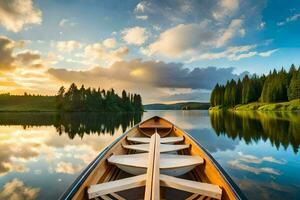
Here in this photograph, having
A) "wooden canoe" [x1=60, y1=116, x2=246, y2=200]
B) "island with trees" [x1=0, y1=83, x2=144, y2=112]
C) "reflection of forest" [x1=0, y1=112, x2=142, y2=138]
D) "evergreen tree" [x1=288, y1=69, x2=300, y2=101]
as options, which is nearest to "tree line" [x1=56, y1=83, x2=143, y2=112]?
"island with trees" [x1=0, y1=83, x2=144, y2=112]

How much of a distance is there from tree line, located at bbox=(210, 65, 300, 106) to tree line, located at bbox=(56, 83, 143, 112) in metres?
50.0

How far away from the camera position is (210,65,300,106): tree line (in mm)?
74644

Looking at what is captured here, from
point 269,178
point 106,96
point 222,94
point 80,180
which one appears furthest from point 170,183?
point 222,94

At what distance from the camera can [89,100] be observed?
9950 cm

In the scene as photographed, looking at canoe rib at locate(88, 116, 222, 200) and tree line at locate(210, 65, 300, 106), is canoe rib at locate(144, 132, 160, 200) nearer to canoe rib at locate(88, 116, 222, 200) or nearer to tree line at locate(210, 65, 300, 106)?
canoe rib at locate(88, 116, 222, 200)

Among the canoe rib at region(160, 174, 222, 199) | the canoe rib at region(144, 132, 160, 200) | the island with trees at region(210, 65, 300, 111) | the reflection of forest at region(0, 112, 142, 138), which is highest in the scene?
the island with trees at region(210, 65, 300, 111)

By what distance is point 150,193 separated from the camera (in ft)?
11.7

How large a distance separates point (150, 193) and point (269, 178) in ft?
21.2

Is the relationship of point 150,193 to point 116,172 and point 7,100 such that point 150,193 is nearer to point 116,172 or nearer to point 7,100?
point 116,172

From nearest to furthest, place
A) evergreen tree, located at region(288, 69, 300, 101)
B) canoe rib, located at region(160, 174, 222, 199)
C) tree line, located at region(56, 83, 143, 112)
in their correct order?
canoe rib, located at region(160, 174, 222, 199), evergreen tree, located at region(288, 69, 300, 101), tree line, located at region(56, 83, 143, 112)

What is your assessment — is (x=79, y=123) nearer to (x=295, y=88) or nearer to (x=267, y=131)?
(x=267, y=131)

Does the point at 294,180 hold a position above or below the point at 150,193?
below

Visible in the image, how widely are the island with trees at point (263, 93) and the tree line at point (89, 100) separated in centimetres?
5004

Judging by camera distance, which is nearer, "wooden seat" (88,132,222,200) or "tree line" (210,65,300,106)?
"wooden seat" (88,132,222,200)
